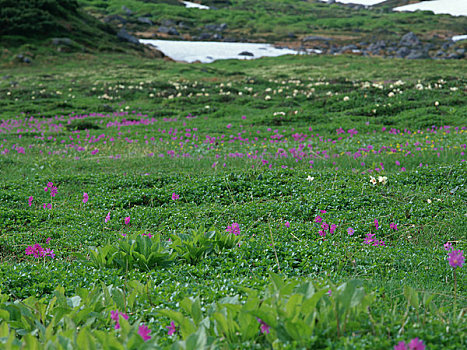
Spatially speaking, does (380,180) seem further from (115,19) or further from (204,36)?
(115,19)

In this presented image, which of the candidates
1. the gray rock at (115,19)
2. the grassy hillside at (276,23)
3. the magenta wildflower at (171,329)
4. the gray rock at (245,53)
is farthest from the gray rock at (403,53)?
the magenta wildflower at (171,329)

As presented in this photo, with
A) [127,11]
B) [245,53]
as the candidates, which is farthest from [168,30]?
[245,53]

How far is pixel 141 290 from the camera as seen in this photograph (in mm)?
3199

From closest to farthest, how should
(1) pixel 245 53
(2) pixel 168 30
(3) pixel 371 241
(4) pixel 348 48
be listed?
(3) pixel 371 241 < (1) pixel 245 53 < (4) pixel 348 48 < (2) pixel 168 30

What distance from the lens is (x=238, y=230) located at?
493 centimetres

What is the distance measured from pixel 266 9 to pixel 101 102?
404 feet

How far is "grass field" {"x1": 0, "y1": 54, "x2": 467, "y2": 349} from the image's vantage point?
226 cm

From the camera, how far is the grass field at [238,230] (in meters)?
2.26

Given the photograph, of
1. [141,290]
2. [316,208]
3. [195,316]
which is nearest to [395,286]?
[195,316]

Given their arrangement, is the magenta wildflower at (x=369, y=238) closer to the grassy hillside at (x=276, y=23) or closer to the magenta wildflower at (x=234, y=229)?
the magenta wildflower at (x=234, y=229)

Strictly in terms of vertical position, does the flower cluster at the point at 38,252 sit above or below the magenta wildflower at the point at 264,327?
below

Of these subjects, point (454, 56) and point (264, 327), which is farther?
point (454, 56)

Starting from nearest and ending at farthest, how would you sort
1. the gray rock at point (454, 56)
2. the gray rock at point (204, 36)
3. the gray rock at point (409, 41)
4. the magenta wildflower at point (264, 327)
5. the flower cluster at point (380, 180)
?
the magenta wildflower at point (264, 327)
the flower cluster at point (380, 180)
the gray rock at point (454, 56)
the gray rock at point (409, 41)
the gray rock at point (204, 36)

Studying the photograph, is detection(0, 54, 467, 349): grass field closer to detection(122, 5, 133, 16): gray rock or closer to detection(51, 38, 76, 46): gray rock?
detection(51, 38, 76, 46): gray rock
